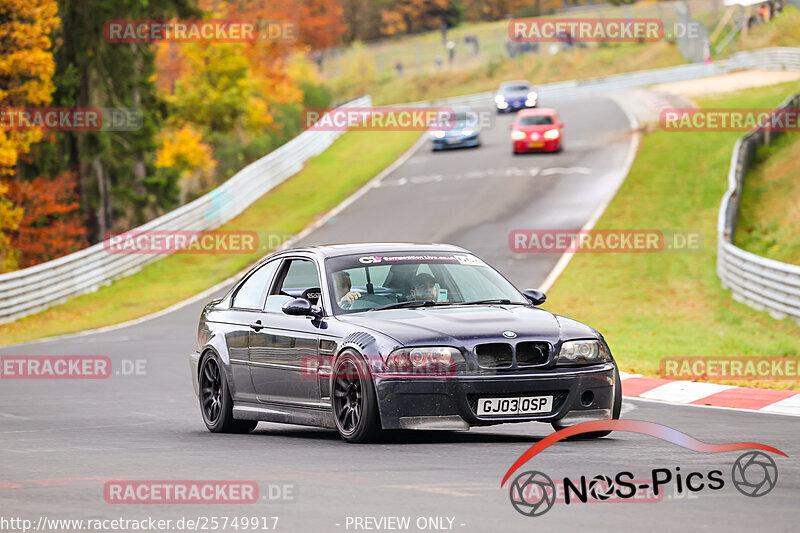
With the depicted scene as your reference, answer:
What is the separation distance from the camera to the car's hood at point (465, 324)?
8742 mm

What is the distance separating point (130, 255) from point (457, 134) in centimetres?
1783

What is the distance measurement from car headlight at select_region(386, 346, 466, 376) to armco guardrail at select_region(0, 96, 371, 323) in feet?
70.6

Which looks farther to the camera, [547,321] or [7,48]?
[7,48]

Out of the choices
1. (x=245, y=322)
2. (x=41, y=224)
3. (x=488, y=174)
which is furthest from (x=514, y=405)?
(x=488, y=174)

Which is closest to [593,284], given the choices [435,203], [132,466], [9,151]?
[435,203]

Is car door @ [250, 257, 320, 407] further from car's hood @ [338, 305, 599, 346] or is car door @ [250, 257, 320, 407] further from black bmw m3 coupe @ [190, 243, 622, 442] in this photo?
car's hood @ [338, 305, 599, 346]

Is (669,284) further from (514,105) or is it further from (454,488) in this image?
(514,105)

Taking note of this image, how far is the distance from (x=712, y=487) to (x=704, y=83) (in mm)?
57998

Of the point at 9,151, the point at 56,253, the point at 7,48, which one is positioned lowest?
the point at 56,253

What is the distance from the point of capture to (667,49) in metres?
79.3

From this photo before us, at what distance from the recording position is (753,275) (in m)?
22.8

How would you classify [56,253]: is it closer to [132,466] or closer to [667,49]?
[132,466]

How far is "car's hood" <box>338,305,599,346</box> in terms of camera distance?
8.74 m

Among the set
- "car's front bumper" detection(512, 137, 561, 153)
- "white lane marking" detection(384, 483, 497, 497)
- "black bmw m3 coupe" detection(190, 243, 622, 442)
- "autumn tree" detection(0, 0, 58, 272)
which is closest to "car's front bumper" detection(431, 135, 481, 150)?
"car's front bumper" detection(512, 137, 561, 153)
